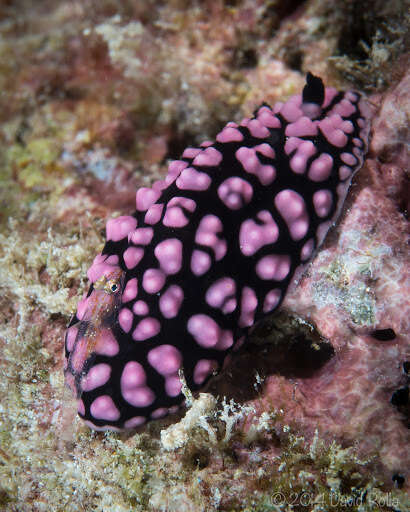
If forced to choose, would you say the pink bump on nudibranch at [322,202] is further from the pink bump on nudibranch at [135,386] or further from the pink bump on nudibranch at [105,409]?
the pink bump on nudibranch at [105,409]

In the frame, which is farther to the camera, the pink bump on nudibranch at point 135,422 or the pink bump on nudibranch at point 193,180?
the pink bump on nudibranch at point 193,180

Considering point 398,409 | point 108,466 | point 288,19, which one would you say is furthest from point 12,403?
point 288,19

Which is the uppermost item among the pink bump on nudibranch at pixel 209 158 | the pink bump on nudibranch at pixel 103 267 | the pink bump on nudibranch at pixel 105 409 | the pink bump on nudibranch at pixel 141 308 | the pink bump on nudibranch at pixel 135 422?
the pink bump on nudibranch at pixel 209 158

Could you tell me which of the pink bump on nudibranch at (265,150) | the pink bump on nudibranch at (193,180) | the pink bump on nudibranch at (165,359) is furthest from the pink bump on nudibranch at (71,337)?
the pink bump on nudibranch at (265,150)

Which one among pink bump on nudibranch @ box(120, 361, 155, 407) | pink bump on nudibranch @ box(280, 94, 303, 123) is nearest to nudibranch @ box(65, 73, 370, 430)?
pink bump on nudibranch @ box(120, 361, 155, 407)

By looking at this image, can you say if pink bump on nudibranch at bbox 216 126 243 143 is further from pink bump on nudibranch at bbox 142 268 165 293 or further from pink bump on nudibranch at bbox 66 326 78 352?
pink bump on nudibranch at bbox 66 326 78 352

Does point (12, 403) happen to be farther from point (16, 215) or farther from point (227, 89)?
point (227, 89)

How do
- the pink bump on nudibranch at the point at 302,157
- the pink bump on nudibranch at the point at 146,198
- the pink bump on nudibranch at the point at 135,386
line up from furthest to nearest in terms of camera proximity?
the pink bump on nudibranch at the point at 146,198
the pink bump on nudibranch at the point at 302,157
the pink bump on nudibranch at the point at 135,386
